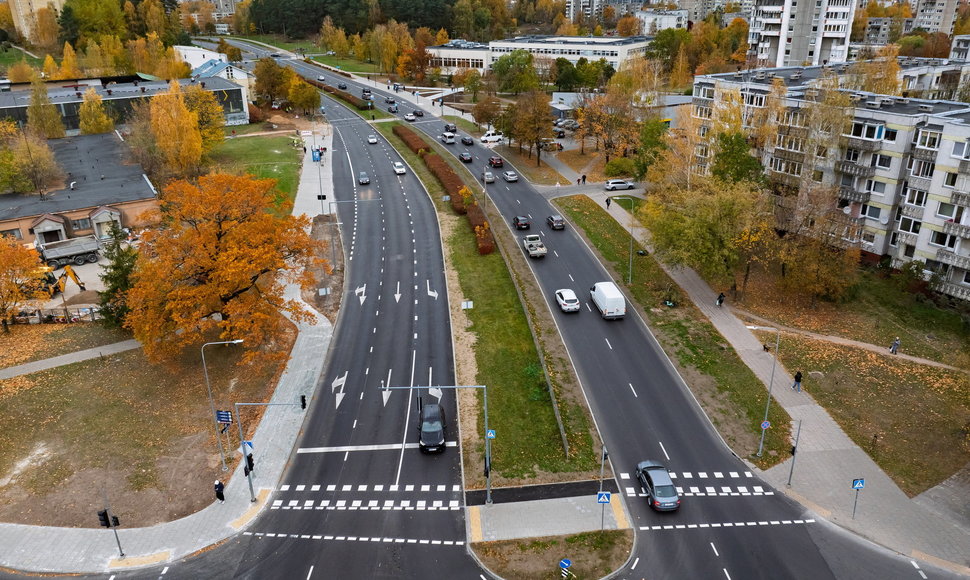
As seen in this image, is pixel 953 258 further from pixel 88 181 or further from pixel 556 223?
pixel 88 181

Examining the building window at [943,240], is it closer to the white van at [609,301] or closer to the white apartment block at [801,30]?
the white van at [609,301]

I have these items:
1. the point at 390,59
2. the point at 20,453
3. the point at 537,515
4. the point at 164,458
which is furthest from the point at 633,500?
the point at 390,59

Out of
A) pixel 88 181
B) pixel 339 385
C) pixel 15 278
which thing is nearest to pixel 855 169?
pixel 339 385

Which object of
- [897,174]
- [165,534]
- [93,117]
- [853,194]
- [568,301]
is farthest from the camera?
[93,117]

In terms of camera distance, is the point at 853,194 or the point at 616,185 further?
the point at 616,185

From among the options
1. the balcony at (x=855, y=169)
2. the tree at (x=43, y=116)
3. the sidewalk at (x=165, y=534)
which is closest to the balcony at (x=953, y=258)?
the balcony at (x=855, y=169)

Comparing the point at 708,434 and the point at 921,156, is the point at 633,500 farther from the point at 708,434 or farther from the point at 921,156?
the point at 921,156
